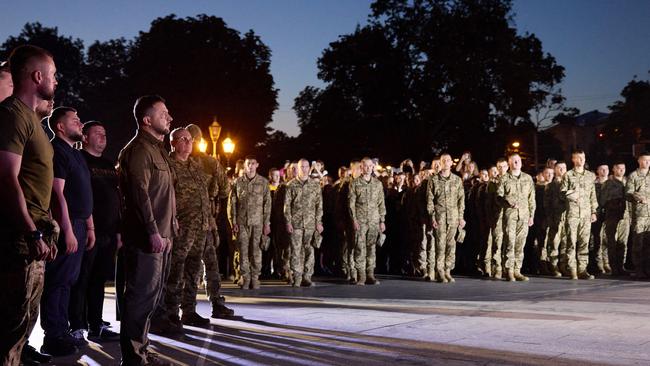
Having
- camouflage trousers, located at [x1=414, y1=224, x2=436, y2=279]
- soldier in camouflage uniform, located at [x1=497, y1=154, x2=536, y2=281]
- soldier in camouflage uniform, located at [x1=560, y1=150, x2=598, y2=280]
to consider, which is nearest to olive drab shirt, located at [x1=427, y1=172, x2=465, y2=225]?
camouflage trousers, located at [x1=414, y1=224, x2=436, y2=279]

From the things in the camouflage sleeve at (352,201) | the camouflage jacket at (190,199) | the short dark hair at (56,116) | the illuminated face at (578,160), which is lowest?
the camouflage jacket at (190,199)

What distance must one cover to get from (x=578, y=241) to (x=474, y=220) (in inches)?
101

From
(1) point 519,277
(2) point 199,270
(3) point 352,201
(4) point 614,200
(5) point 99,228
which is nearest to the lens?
(5) point 99,228

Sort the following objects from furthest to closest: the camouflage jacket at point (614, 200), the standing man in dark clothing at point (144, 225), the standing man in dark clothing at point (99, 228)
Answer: the camouflage jacket at point (614, 200), the standing man in dark clothing at point (99, 228), the standing man in dark clothing at point (144, 225)

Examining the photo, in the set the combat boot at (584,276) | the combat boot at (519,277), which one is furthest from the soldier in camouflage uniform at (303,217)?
the combat boot at (584,276)

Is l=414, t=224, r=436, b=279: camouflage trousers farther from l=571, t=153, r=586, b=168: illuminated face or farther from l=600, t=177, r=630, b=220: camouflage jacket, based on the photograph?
l=600, t=177, r=630, b=220: camouflage jacket

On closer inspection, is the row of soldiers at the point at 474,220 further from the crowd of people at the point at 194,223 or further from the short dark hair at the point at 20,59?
the short dark hair at the point at 20,59

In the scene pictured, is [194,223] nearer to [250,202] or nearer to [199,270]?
[199,270]

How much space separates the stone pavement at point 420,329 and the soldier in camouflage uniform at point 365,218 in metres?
1.07

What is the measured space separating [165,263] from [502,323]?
4681 millimetres

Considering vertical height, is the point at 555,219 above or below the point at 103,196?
above

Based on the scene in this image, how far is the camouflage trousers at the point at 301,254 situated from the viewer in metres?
15.3

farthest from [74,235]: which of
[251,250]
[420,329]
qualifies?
[251,250]

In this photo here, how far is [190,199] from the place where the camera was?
9.52 meters
